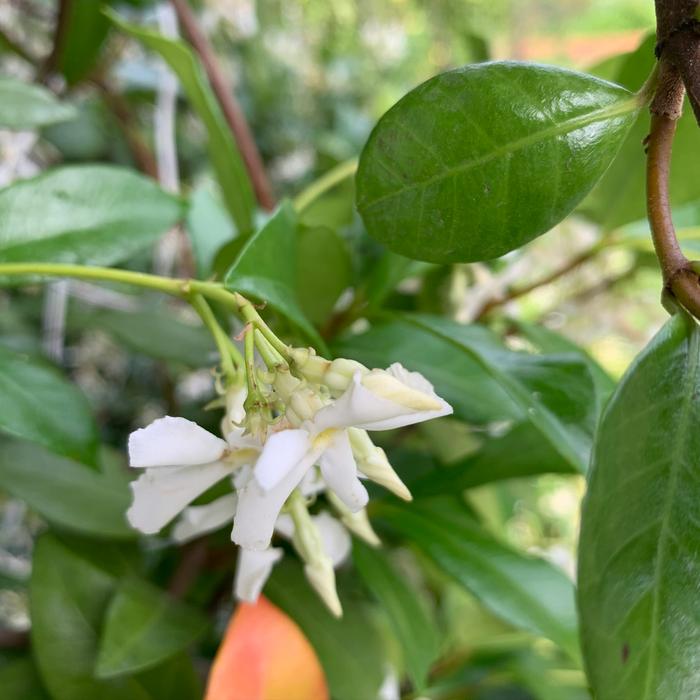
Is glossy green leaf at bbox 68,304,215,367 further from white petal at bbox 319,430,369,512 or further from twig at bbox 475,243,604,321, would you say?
white petal at bbox 319,430,369,512

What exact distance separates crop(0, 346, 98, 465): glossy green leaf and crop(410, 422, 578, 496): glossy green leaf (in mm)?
203

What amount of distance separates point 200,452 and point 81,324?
0.51 m

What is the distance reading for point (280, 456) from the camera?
8.7 inches

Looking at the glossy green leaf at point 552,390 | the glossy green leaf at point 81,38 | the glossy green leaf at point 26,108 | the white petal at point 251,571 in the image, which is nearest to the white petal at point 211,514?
the white petal at point 251,571

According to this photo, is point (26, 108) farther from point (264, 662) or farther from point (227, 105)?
point (264, 662)

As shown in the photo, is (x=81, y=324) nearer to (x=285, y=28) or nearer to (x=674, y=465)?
(x=674, y=465)

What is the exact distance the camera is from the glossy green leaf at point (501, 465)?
0.45 metres

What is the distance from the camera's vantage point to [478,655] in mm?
634

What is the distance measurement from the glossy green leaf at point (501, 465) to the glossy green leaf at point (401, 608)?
0.18 ft

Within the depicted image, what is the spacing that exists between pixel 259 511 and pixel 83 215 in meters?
0.26

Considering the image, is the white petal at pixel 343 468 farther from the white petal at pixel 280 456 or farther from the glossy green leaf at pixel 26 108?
the glossy green leaf at pixel 26 108

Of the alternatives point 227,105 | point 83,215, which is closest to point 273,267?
point 83,215

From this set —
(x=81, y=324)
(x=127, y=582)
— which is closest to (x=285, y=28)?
(x=81, y=324)

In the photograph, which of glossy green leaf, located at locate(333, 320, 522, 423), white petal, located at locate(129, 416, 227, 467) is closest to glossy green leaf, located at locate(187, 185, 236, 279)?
glossy green leaf, located at locate(333, 320, 522, 423)
